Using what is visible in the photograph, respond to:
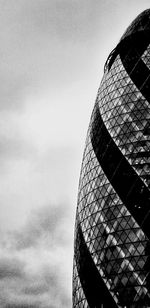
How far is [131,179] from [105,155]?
121 inches

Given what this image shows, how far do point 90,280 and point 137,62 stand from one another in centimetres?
1621

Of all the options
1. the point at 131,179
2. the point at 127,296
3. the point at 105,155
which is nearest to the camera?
the point at 127,296

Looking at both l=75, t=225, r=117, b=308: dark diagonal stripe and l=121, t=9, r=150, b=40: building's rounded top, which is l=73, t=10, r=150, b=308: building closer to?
l=75, t=225, r=117, b=308: dark diagonal stripe

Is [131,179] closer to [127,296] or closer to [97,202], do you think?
[97,202]

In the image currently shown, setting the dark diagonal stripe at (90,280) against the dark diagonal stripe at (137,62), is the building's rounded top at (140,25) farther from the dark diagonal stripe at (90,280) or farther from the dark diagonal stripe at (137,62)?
the dark diagonal stripe at (90,280)

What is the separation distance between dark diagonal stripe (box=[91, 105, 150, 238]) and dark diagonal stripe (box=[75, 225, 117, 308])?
13.7 ft

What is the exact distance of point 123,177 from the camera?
2564 centimetres

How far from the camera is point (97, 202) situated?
27.7 m

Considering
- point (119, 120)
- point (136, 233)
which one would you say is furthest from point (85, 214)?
point (119, 120)

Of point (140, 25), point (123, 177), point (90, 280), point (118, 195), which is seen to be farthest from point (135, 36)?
point (90, 280)

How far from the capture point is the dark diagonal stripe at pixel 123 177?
24.2m

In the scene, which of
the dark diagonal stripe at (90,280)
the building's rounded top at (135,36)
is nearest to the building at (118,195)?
the dark diagonal stripe at (90,280)

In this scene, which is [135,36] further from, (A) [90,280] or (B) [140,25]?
(A) [90,280]

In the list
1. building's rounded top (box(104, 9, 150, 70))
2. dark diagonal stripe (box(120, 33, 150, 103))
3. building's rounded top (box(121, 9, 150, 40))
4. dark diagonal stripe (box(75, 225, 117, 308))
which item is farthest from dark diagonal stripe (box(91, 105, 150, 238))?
building's rounded top (box(121, 9, 150, 40))
